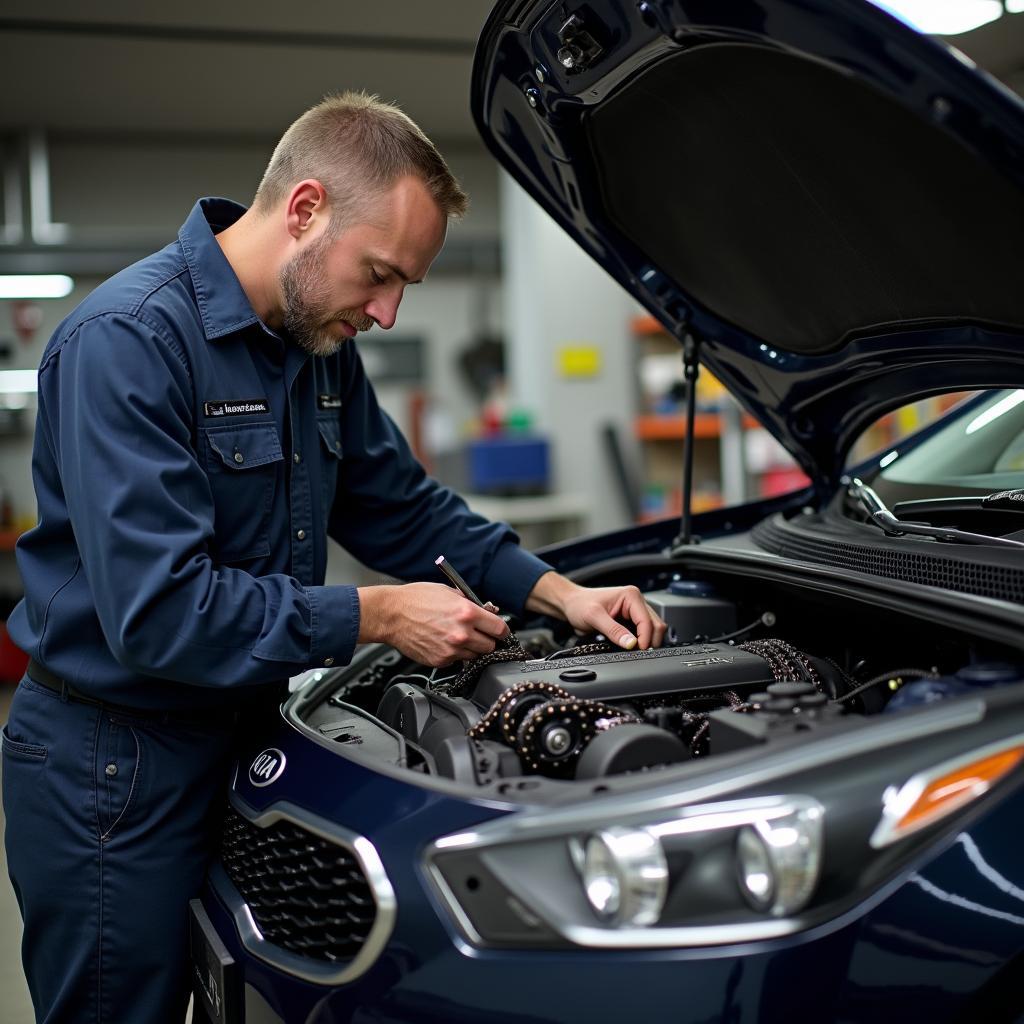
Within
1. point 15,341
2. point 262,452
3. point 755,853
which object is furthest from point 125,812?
point 15,341

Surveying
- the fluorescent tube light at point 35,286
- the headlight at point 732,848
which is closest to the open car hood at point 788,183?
the headlight at point 732,848

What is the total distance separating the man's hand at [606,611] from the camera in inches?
63.1

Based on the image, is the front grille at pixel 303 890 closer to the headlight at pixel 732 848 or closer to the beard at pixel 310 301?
the headlight at pixel 732 848

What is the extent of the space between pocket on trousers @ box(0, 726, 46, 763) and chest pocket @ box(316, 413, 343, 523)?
1.64ft

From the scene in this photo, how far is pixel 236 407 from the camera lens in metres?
1.46

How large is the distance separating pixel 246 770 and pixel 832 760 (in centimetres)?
75

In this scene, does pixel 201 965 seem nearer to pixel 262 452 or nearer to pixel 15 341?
pixel 262 452

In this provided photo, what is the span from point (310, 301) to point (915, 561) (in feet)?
2.89

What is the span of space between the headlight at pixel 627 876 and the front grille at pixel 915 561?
1.85 ft

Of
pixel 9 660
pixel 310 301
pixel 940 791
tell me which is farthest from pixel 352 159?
pixel 9 660

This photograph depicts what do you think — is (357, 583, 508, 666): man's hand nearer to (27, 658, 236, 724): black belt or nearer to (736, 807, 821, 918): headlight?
(27, 658, 236, 724): black belt

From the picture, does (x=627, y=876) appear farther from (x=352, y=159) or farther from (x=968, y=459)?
(x=968, y=459)

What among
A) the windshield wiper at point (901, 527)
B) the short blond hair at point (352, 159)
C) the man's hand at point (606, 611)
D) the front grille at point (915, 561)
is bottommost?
the man's hand at point (606, 611)

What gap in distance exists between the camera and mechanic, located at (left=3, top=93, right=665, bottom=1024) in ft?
4.18
